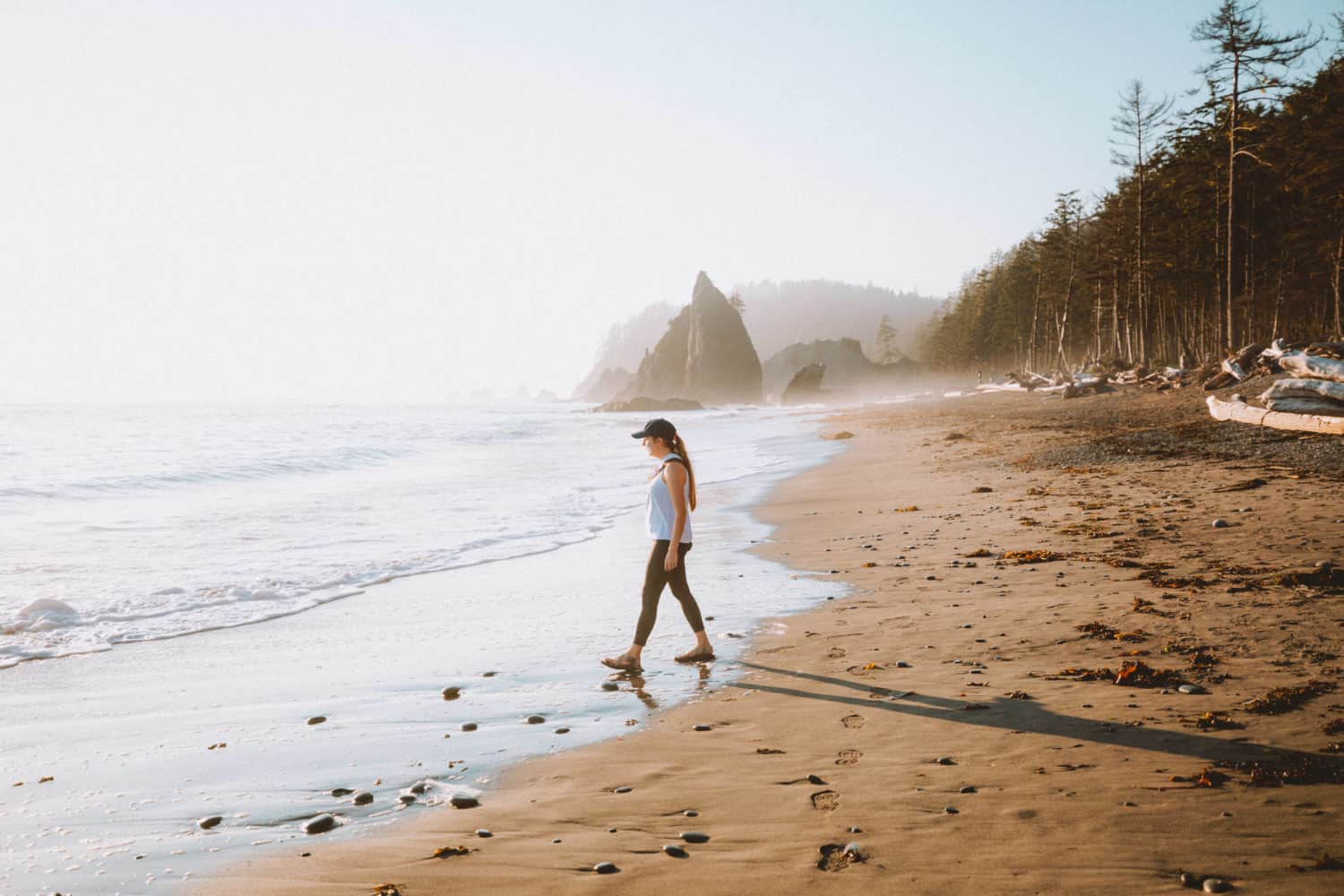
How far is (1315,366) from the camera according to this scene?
51.3 feet

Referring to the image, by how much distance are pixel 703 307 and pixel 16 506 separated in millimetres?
137887

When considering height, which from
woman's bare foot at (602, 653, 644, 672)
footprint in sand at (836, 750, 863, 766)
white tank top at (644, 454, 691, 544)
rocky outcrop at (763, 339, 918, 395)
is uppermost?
rocky outcrop at (763, 339, 918, 395)

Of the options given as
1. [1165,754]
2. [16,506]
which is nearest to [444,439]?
[16,506]

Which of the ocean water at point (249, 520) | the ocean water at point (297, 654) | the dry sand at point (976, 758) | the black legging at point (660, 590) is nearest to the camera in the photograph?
the dry sand at point (976, 758)

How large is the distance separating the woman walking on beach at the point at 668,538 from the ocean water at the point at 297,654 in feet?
0.74

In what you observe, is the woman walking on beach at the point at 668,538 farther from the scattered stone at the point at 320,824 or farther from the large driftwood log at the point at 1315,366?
the large driftwood log at the point at 1315,366

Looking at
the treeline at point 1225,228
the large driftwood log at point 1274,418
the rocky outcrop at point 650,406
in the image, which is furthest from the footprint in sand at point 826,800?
the rocky outcrop at point 650,406

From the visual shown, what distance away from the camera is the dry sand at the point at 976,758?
2955mm

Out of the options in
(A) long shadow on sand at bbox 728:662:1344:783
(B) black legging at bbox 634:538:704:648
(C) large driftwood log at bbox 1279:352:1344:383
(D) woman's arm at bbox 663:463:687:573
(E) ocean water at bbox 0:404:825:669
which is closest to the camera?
(A) long shadow on sand at bbox 728:662:1344:783

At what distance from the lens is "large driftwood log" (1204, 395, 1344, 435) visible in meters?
13.7

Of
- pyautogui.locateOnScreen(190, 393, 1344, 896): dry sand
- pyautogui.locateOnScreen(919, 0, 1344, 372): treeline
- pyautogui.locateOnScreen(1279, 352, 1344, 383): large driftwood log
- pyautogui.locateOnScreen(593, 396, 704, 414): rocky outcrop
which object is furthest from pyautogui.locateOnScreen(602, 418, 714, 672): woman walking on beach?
pyautogui.locateOnScreen(593, 396, 704, 414): rocky outcrop

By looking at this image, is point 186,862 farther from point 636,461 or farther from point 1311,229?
point 1311,229

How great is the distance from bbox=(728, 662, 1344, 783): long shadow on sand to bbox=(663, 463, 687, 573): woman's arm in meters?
1.23

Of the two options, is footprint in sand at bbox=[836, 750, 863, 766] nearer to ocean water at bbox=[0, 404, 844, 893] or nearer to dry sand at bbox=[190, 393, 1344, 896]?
dry sand at bbox=[190, 393, 1344, 896]
